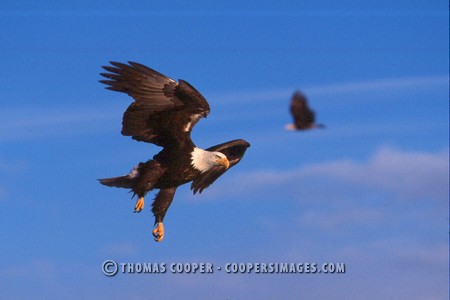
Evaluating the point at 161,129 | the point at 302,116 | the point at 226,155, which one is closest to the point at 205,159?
the point at 161,129

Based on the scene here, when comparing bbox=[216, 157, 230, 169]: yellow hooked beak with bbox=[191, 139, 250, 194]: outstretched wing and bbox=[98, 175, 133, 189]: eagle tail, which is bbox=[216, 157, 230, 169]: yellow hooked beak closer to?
bbox=[191, 139, 250, 194]: outstretched wing

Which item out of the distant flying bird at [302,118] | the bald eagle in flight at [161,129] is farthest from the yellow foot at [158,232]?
the distant flying bird at [302,118]

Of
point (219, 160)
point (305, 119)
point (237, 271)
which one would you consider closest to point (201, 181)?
point (219, 160)

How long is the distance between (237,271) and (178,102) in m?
1.71

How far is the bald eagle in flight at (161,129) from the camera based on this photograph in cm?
958

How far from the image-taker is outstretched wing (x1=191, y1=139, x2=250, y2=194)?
10.4 meters

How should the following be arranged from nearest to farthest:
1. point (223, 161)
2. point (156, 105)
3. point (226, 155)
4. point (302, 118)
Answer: point (302, 118) < point (156, 105) < point (223, 161) < point (226, 155)

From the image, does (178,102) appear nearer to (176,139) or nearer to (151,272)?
(176,139)

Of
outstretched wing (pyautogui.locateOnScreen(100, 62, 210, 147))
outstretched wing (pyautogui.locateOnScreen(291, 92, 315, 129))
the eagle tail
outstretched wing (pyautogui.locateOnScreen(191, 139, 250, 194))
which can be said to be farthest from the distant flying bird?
the eagle tail

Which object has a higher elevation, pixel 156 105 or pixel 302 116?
pixel 156 105

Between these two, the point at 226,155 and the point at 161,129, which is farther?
the point at 226,155

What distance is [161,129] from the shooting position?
9859 millimetres

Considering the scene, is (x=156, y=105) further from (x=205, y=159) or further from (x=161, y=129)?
(x=205, y=159)

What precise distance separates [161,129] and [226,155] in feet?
3.58
